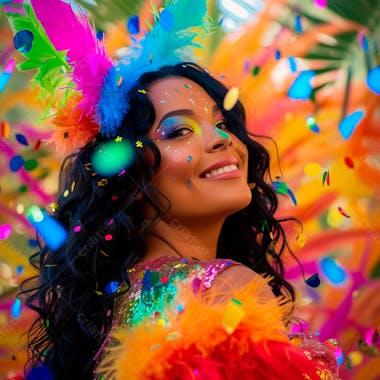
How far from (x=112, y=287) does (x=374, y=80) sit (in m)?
1.61

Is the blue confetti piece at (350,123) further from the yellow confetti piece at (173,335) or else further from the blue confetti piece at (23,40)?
the yellow confetti piece at (173,335)

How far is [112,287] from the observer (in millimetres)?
1746

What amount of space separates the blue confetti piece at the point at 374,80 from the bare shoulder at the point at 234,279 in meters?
1.44

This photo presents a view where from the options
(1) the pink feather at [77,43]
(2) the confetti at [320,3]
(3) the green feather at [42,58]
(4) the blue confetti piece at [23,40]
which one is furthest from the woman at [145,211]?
(2) the confetti at [320,3]

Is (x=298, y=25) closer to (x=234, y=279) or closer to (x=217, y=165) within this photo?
(x=217, y=165)

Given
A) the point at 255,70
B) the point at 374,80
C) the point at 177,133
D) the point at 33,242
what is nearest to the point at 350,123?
the point at 374,80

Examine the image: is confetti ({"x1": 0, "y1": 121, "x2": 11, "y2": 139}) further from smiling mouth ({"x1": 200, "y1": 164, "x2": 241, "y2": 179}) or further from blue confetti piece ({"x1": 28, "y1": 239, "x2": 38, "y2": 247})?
smiling mouth ({"x1": 200, "y1": 164, "x2": 241, "y2": 179})

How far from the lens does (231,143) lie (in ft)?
6.21

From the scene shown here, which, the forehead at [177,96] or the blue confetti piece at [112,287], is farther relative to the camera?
the forehead at [177,96]

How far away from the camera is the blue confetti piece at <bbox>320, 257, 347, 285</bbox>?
110 inches

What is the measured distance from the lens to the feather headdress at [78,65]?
1868mm

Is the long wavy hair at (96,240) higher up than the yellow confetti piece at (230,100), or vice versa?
the yellow confetti piece at (230,100)

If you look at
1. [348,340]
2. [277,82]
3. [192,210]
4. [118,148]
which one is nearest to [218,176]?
[192,210]

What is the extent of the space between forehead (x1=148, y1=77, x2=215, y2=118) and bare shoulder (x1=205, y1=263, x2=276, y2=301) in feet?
1.92
